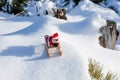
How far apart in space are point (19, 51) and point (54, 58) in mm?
482

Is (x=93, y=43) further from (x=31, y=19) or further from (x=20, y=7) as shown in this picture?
Result: (x=20, y=7)

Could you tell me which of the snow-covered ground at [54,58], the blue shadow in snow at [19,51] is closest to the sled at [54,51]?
the snow-covered ground at [54,58]

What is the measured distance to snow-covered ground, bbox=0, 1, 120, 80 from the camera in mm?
4762

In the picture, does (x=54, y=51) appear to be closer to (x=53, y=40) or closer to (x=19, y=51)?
(x=53, y=40)

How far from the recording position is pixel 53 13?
8.05m

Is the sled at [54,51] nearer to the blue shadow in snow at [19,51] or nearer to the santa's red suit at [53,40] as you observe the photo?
the santa's red suit at [53,40]

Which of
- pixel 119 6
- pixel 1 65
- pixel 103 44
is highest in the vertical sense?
pixel 1 65

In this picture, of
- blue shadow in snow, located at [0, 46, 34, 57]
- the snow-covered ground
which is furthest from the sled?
blue shadow in snow, located at [0, 46, 34, 57]

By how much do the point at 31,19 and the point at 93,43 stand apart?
2022 millimetres

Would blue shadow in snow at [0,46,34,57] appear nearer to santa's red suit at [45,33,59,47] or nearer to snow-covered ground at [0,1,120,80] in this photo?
snow-covered ground at [0,1,120,80]

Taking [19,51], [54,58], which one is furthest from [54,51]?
[19,51]

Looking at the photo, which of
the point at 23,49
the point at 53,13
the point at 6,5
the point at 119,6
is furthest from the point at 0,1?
the point at 23,49

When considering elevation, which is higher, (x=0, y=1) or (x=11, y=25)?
(x=11, y=25)

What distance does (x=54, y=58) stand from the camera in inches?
200
